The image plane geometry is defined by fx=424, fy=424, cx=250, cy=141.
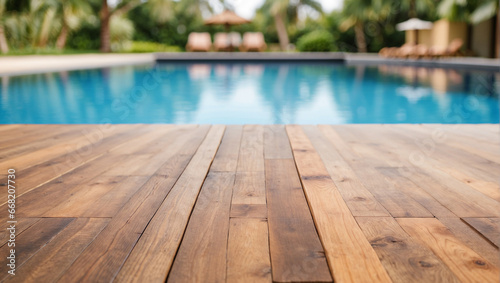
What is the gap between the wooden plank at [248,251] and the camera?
0.97 metres

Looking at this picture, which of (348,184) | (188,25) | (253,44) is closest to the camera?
(348,184)

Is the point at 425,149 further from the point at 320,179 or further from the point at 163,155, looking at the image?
the point at 163,155

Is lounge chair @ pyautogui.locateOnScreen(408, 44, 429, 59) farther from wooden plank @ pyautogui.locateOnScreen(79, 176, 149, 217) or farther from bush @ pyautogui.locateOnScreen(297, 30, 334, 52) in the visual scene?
wooden plank @ pyautogui.locateOnScreen(79, 176, 149, 217)

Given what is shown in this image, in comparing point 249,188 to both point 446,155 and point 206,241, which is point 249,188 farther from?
point 446,155

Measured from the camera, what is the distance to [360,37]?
1672 cm

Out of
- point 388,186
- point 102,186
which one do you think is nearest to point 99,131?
point 102,186

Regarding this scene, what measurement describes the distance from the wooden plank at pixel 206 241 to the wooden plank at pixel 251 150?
0.30 m

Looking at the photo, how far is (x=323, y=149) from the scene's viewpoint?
220 cm

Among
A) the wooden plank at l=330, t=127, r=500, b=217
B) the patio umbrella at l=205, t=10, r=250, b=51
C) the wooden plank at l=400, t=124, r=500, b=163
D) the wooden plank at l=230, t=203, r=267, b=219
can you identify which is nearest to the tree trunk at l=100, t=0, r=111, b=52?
the patio umbrella at l=205, t=10, r=250, b=51

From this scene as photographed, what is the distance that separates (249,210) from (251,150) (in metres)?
0.84

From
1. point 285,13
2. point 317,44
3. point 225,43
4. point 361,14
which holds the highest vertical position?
point 285,13

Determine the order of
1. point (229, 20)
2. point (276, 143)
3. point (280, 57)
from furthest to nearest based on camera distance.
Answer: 1. point (229, 20)
2. point (280, 57)
3. point (276, 143)

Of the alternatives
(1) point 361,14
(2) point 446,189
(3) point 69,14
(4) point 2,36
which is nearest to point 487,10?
(1) point 361,14

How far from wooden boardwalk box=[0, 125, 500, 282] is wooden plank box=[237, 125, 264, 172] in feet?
0.04
